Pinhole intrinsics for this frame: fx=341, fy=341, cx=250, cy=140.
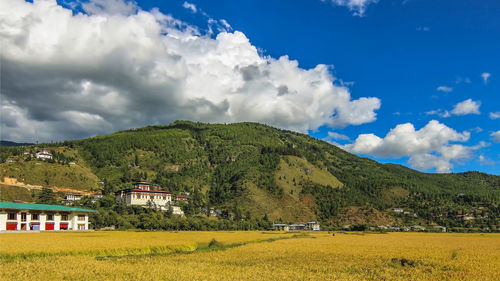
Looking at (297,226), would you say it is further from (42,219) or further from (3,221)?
(3,221)

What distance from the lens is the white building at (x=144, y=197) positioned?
15394 cm

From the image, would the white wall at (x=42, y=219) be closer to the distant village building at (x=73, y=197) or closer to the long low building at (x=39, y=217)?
the long low building at (x=39, y=217)

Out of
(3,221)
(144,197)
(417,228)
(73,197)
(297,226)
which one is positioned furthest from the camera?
(297,226)

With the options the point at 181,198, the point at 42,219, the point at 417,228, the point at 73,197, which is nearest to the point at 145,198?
the point at 73,197

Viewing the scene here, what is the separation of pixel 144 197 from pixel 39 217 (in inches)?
2586

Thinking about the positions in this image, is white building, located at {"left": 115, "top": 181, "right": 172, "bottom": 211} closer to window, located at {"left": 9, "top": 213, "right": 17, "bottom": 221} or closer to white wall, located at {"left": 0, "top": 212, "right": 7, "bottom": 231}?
window, located at {"left": 9, "top": 213, "right": 17, "bottom": 221}

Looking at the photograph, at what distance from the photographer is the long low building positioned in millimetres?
85875

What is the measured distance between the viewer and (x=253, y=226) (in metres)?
139

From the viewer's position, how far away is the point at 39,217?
93.4 metres

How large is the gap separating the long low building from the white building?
150 ft

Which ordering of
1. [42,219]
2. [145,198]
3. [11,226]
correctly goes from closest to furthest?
[11,226] → [42,219] → [145,198]

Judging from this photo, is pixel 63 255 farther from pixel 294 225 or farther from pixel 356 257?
pixel 294 225

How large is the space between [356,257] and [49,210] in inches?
3357

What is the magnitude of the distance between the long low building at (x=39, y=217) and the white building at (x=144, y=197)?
4584 centimetres
